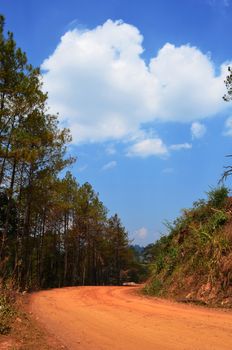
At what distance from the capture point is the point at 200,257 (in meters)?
16.8

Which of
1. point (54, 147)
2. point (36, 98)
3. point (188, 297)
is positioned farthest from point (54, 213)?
point (188, 297)

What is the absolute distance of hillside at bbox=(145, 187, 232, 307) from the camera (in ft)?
47.4

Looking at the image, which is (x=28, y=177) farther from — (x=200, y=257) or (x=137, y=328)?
(x=137, y=328)

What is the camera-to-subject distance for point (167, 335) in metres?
7.89

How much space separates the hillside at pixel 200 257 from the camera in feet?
47.4

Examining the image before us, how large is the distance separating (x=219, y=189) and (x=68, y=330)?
518 inches

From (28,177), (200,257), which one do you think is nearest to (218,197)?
(200,257)

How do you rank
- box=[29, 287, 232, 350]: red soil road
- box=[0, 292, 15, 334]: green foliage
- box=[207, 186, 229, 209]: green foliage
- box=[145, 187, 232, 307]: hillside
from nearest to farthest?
box=[29, 287, 232, 350]: red soil road → box=[0, 292, 15, 334]: green foliage → box=[145, 187, 232, 307]: hillside → box=[207, 186, 229, 209]: green foliage

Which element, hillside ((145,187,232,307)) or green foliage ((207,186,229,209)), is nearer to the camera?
hillside ((145,187,232,307))

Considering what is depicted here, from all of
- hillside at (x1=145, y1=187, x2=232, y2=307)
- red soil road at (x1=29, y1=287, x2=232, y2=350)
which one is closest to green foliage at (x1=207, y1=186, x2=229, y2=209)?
hillside at (x1=145, y1=187, x2=232, y2=307)

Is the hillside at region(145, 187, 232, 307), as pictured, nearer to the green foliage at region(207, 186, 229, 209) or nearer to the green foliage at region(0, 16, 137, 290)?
the green foliage at region(207, 186, 229, 209)

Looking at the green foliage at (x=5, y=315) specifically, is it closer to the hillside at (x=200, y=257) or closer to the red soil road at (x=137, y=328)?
the red soil road at (x=137, y=328)

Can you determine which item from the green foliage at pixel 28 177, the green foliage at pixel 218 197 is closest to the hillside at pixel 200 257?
the green foliage at pixel 218 197

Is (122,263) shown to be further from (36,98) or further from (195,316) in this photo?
(195,316)
